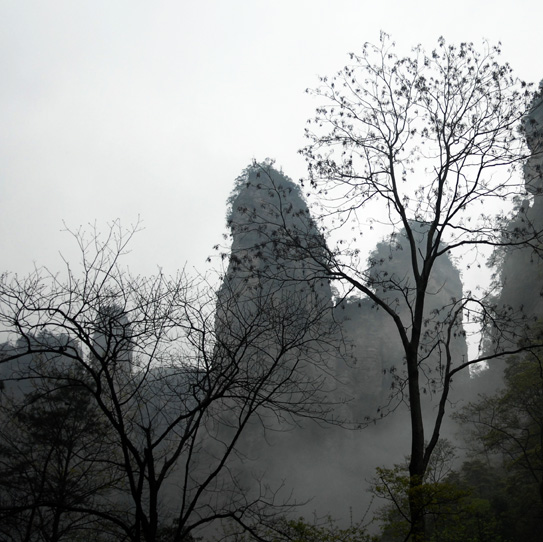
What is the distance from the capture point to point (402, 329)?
691 cm

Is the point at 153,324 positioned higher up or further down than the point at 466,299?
further down

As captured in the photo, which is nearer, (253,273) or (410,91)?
(253,273)

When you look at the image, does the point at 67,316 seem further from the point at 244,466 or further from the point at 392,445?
the point at 392,445

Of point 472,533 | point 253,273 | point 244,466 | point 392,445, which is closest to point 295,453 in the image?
point 244,466

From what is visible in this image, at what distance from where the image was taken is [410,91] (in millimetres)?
8219

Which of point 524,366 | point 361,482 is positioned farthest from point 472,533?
point 361,482

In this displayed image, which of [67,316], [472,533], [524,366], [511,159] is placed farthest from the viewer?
[524,366]

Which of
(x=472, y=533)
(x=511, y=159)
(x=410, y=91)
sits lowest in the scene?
(x=472, y=533)

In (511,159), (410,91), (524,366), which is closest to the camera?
(511,159)

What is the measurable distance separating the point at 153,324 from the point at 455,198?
4991 millimetres

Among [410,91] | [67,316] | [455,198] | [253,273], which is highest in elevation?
[410,91]

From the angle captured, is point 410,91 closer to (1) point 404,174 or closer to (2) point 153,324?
(1) point 404,174

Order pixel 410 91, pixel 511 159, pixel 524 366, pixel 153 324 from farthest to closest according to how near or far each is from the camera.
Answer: pixel 524 366 → pixel 410 91 → pixel 511 159 → pixel 153 324

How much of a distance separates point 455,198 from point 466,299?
1.63 m
